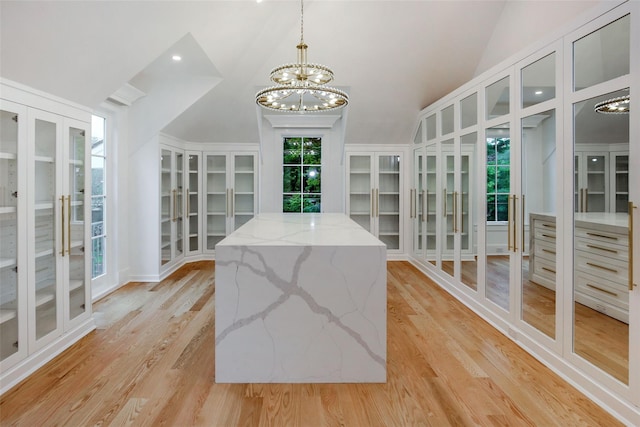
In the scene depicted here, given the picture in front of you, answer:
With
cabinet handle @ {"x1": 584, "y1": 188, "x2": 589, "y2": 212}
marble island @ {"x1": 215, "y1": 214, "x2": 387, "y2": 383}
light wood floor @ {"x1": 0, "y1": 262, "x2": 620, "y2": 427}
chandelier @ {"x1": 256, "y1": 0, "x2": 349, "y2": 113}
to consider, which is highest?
chandelier @ {"x1": 256, "y1": 0, "x2": 349, "y2": 113}

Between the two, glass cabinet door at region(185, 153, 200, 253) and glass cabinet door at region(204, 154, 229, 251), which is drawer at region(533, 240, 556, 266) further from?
glass cabinet door at region(185, 153, 200, 253)

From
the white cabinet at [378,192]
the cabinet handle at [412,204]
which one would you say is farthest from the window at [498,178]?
the white cabinet at [378,192]

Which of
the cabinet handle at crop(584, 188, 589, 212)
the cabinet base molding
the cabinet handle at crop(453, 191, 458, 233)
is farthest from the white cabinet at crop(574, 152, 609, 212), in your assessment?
the cabinet base molding

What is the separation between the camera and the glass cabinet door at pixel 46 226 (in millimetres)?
2451

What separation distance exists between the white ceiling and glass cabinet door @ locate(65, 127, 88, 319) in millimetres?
373

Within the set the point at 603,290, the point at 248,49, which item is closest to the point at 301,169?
the point at 248,49

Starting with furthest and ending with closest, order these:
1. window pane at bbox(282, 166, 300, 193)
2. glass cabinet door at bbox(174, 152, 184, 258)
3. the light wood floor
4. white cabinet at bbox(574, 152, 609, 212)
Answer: window pane at bbox(282, 166, 300, 193) → glass cabinet door at bbox(174, 152, 184, 258) → white cabinet at bbox(574, 152, 609, 212) → the light wood floor

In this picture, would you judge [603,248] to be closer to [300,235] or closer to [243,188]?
[300,235]

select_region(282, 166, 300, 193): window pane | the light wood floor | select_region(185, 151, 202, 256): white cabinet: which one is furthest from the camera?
select_region(282, 166, 300, 193): window pane

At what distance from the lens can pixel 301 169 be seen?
6426mm

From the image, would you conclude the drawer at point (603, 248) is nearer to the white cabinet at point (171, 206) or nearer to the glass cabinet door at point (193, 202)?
the white cabinet at point (171, 206)

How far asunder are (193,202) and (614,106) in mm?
5427

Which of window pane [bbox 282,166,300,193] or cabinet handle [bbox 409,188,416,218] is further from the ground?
window pane [bbox 282,166,300,193]

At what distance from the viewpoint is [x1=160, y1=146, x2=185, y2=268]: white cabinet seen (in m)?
4.87
